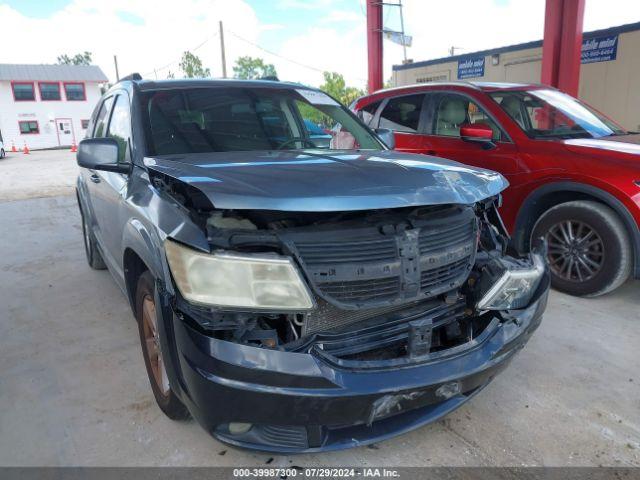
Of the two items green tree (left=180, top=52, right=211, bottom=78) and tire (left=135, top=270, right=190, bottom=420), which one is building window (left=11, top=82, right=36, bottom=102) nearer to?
green tree (left=180, top=52, right=211, bottom=78)

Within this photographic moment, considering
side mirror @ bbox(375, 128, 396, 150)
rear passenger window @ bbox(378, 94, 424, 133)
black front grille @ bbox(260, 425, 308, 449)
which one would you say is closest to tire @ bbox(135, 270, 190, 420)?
black front grille @ bbox(260, 425, 308, 449)

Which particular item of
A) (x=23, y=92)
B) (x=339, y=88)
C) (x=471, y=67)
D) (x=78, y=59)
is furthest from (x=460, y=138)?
(x=78, y=59)

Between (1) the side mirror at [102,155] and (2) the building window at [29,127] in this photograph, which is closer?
(1) the side mirror at [102,155]

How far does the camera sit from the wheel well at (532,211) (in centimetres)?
407

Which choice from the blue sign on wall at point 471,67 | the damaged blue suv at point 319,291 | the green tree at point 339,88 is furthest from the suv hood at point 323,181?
the green tree at point 339,88

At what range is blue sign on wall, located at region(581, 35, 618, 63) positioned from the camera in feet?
31.4

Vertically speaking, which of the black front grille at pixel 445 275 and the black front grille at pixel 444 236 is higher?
the black front grille at pixel 444 236

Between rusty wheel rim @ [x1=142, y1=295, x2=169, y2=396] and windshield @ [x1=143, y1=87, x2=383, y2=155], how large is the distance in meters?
0.87

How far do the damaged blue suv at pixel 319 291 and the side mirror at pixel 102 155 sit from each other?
0.14 metres

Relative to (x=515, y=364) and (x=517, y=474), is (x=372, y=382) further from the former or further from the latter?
(x=515, y=364)

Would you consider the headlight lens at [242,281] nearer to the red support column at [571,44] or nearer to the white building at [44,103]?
the red support column at [571,44]

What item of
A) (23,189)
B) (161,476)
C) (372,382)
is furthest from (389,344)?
(23,189)

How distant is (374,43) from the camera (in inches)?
456

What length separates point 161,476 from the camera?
6.81ft
